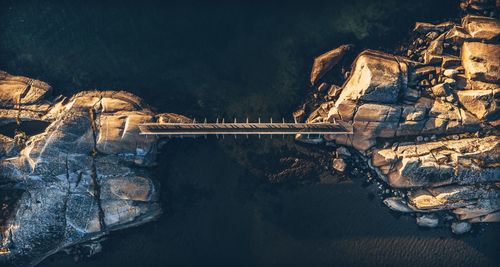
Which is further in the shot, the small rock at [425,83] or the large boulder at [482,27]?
the small rock at [425,83]

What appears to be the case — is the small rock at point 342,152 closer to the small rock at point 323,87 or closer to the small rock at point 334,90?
the small rock at point 334,90

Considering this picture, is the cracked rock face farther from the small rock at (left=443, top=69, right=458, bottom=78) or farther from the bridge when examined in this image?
the small rock at (left=443, top=69, right=458, bottom=78)

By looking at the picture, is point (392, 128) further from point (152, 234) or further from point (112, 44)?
point (112, 44)

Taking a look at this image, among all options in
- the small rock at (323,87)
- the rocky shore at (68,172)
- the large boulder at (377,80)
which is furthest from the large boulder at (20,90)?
the large boulder at (377,80)

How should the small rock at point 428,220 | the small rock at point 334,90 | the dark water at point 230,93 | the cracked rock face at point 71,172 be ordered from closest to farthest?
the cracked rock face at point 71,172 → the small rock at point 428,220 → the dark water at point 230,93 → the small rock at point 334,90

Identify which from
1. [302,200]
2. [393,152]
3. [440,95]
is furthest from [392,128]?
[302,200]

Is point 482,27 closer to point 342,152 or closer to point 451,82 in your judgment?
point 451,82

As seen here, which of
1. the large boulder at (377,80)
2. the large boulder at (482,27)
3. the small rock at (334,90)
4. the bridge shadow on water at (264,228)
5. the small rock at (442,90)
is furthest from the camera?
the small rock at (334,90)

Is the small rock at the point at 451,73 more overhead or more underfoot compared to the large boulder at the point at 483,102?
more overhead
